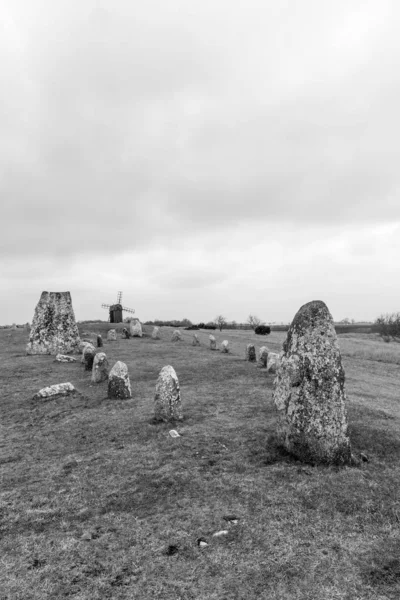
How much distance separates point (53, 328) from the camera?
25422 mm

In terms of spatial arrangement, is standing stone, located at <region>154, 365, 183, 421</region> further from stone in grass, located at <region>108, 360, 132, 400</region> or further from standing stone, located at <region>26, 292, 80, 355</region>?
standing stone, located at <region>26, 292, 80, 355</region>

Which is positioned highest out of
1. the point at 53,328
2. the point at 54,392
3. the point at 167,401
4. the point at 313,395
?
the point at 53,328

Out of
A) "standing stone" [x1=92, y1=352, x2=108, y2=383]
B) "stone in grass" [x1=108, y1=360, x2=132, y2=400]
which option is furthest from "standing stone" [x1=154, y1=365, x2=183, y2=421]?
"standing stone" [x1=92, y1=352, x2=108, y2=383]

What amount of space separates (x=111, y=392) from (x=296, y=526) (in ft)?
29.3

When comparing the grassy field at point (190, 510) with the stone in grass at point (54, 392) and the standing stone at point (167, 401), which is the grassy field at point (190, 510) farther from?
the stone in grass at point (54, 392)

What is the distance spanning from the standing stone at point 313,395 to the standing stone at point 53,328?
19.9 meters

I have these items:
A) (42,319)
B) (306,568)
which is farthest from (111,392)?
(42,319)

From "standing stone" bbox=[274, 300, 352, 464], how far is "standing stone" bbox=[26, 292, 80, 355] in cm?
1990

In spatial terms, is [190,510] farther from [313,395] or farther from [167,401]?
[167,401]

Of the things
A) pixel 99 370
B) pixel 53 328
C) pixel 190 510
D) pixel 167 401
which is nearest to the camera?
pixel 190 510

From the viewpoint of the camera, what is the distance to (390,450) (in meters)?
8.72

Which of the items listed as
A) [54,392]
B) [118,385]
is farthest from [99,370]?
[118,385]

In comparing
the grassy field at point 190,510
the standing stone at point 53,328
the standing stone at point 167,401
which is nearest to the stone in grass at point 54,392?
the grassy field at point 190,510

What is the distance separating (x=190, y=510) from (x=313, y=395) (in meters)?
3.38
